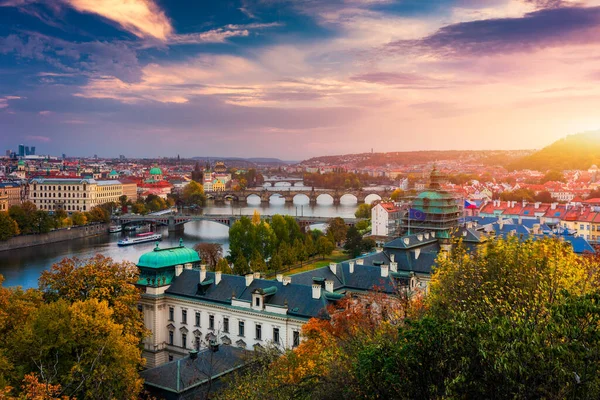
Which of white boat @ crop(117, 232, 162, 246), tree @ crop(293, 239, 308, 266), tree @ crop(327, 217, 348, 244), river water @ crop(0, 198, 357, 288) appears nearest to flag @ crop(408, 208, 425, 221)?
tree @ crop(293, 239, 308, 266)

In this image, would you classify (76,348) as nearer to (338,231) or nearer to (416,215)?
(416,215)

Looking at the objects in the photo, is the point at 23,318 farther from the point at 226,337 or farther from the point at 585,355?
the point at 585,355

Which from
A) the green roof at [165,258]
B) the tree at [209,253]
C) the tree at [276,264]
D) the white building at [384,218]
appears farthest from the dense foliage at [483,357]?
the white building at [384,218]

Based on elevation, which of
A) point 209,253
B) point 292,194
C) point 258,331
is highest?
point 258,331

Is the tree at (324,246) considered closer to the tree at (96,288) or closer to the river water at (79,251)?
the river water at (79,251)

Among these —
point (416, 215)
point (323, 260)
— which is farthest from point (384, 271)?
point (323, 260)

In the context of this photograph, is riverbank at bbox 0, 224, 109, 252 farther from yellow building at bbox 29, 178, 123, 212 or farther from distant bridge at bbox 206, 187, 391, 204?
distant bridge at bbox 206, 187, 391, 204
